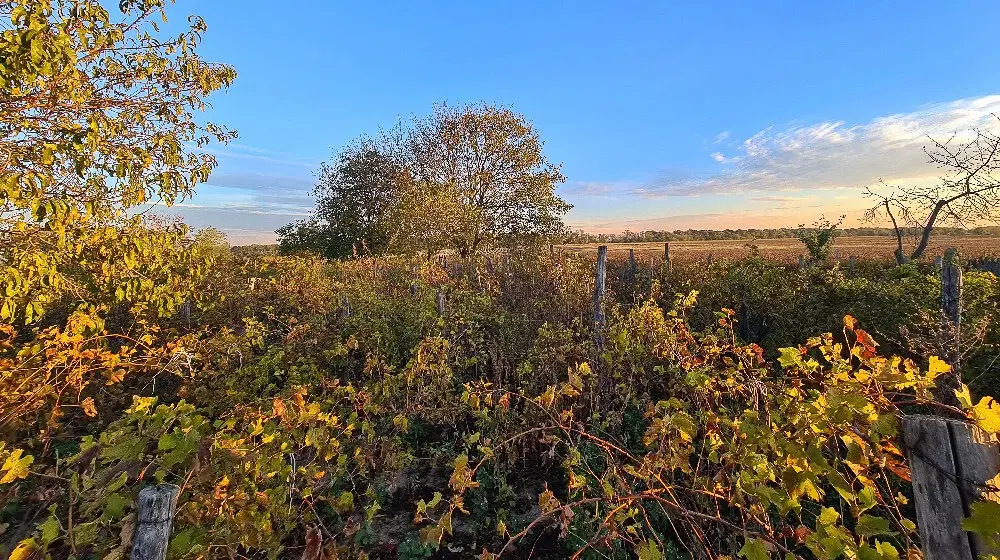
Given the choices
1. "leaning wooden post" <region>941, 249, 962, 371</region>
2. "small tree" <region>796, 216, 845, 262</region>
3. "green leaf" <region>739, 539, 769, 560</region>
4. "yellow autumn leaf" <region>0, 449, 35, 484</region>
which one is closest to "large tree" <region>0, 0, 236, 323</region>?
"yellow autumn leaf" <region>0, 449, 35, 484</region>

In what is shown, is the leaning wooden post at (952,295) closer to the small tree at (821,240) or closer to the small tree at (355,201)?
the small tree at (821,240)

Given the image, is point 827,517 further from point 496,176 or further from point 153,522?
point 496,176

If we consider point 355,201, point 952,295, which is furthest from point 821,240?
point 355,201

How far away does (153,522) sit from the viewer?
5.22ft

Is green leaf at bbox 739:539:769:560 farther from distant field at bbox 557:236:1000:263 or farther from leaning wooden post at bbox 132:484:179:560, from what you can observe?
distant field at bbox 557:236:1000:263

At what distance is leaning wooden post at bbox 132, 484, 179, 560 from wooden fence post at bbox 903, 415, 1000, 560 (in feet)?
8.01

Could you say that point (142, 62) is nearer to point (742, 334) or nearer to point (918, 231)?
point (742, 334)

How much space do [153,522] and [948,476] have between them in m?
2.60

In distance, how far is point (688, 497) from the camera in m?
2.88

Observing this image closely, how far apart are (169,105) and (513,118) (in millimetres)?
20416

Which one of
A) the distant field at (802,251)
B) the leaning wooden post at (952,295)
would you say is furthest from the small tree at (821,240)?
the leaning wooden post at (952,295)

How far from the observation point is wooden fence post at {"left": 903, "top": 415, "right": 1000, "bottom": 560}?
118cm

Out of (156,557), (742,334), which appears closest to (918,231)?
(742,334)

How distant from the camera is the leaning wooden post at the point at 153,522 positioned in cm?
158
